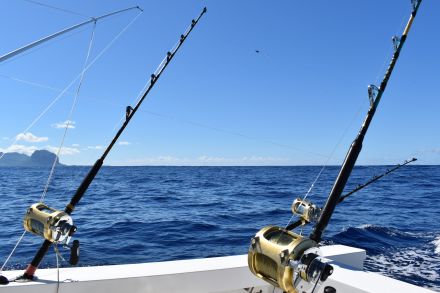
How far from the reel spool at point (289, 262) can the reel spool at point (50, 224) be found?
3.86 ft

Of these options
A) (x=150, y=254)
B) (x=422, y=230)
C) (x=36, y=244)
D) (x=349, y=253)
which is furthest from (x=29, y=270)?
(x=422, y=230)

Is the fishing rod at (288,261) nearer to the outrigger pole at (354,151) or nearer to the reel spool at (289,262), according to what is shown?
the reel spool at (289,262)

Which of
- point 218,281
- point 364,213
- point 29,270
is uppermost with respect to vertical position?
point 29,270

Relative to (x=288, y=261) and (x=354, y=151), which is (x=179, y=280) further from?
(x=354, y=151)

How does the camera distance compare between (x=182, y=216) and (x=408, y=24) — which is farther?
(x=182, y=216)

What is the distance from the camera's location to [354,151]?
2859 millimetres

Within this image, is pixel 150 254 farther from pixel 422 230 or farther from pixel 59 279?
pixel 422 230

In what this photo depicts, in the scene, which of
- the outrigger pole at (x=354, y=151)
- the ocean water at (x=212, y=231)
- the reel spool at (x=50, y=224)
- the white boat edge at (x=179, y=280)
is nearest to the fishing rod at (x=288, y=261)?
the outrigger pole at (x=354, y=151)

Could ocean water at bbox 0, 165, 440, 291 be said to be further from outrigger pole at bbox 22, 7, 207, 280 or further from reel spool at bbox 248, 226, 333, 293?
reel spool at bbox 248, 226, 333, 293

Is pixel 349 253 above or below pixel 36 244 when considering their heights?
above

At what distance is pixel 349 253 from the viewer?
3.48 m

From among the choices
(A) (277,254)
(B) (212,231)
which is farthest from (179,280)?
(B) (212,231)

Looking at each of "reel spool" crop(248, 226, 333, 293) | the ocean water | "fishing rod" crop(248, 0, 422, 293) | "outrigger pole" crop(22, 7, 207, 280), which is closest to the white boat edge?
"outrigger pole" crop(22, 7, 207, 280)

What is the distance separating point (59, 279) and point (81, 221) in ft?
25.2
